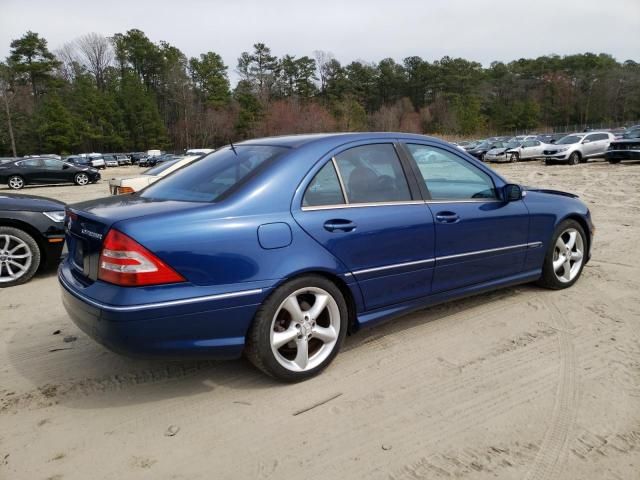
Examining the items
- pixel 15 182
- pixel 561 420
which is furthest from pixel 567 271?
pixel 15 182

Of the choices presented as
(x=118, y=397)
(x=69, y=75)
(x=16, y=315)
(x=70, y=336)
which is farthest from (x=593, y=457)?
(x=69, y=75)

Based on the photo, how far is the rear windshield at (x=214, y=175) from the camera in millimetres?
3000

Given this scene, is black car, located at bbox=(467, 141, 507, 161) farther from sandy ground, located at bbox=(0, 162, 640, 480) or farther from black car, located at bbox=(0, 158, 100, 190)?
sandy ground, located at bbox=(0, 162, 640, 480)

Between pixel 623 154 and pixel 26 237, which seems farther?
pixel 623 154

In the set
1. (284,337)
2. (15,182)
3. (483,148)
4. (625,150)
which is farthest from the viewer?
(483,148)

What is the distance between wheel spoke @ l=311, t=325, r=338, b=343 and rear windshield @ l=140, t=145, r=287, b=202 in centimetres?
101

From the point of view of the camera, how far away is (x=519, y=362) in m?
3.20

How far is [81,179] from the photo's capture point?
23312 millimetres

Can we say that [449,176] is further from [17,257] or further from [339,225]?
[17,257]

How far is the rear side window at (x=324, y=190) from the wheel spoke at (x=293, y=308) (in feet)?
1.88

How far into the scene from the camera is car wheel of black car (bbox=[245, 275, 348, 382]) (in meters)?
2.79

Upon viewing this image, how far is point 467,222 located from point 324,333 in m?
1.44

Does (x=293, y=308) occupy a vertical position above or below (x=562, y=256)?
above

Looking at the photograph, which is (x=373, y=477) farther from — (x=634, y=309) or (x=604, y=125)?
(x=604, y=125)
